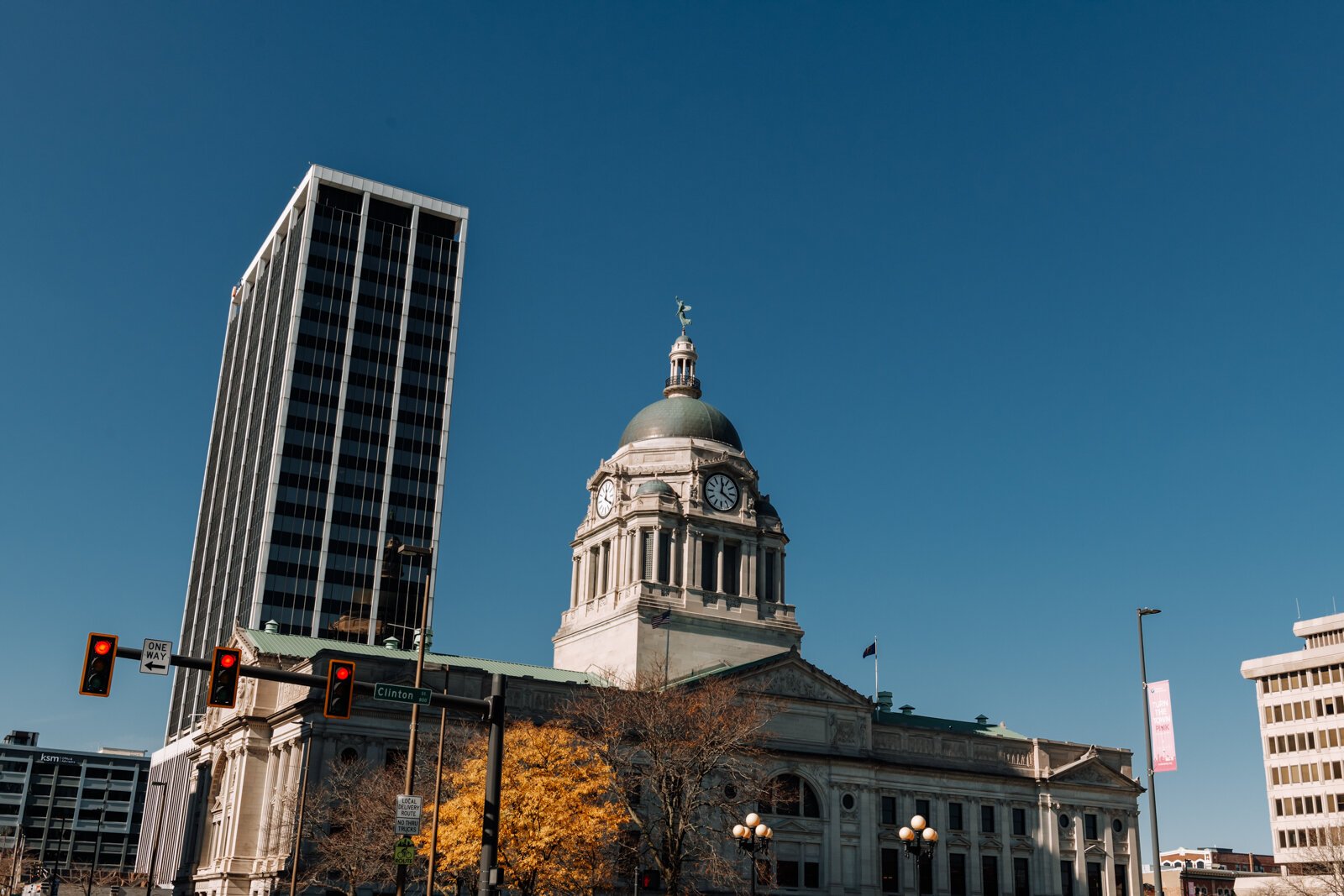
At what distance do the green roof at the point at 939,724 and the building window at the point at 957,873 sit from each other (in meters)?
8.59

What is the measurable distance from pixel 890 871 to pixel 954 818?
6.58m

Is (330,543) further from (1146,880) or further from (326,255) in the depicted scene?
(1146,880)

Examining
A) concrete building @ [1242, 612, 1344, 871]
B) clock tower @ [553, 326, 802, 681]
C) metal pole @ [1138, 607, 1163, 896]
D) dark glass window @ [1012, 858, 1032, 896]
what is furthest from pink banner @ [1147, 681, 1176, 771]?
concrete building @ [1242, 612, 1344, 871]

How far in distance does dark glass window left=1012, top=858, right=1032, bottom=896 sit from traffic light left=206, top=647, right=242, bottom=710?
2966 inches

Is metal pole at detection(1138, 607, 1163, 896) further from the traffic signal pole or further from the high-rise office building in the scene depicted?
the high-rise office building

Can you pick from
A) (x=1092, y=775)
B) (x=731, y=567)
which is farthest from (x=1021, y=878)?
(x=731, y=567)

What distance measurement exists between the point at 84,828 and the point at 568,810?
535 ft

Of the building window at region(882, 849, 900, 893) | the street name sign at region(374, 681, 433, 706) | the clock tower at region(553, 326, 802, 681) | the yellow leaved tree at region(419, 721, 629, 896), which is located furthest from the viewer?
the clock tower at region(553, 326, 802, 681)

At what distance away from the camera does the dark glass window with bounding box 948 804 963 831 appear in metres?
90.9

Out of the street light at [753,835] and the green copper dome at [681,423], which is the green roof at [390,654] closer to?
the green copper dome at [681,423]

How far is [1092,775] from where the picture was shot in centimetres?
9688

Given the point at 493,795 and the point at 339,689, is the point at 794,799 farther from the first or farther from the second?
the point at 339,689

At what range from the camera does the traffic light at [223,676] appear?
27.8 metres

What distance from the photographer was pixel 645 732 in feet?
222
